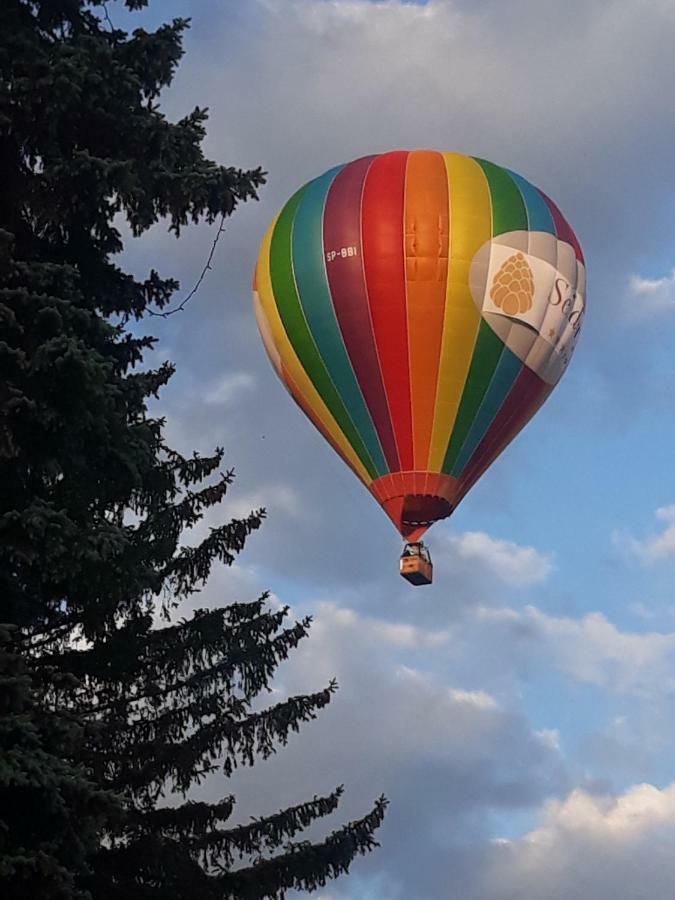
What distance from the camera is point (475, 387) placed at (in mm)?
26422

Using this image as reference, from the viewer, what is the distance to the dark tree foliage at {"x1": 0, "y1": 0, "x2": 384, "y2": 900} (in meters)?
10.6

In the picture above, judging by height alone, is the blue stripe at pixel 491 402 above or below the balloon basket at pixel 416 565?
above

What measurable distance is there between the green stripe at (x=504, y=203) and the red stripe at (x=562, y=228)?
0.98m

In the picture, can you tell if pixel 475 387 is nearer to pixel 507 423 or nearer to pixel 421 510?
pixel 507 423

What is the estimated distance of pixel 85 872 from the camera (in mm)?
11125

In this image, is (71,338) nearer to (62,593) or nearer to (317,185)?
(62,593)

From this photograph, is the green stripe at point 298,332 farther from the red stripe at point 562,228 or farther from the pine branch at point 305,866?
the pine branch at point 305,866

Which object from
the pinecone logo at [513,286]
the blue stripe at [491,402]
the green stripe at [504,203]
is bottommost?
the blue stripe at [491,402]

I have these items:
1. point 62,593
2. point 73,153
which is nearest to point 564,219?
point 73,153

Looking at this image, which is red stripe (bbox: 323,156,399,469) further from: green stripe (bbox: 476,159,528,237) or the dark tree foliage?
the dark tree foliage

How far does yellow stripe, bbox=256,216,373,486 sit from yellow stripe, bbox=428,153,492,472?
1.51 meters

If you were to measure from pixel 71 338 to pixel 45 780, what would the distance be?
10.1 feet

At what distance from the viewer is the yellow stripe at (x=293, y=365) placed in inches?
1057

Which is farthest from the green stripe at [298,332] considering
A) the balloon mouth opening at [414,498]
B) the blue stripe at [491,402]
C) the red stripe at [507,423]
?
the red stripe at [507,423]
